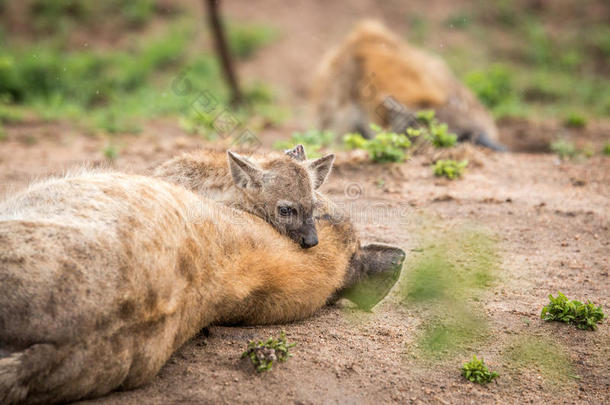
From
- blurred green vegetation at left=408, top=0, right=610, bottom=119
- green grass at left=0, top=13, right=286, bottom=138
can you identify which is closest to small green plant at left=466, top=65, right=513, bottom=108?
blurred green vegetation at left=408, top=0, right=610, bottom=119

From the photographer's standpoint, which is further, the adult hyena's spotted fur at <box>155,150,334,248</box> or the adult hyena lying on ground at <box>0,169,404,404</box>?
the adult hyena's spotted fur at <box>155,150,334,248</box>

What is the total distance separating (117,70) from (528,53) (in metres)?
7.62

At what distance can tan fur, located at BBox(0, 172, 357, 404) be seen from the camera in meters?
2.33

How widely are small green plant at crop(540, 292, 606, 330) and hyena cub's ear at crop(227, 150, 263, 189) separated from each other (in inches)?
71.3

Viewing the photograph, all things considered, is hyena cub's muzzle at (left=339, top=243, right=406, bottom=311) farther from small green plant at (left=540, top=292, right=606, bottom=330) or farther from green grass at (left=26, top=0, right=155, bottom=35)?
green grass at (left=26, top=0, right=155, bottom=35)

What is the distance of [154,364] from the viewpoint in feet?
8.80

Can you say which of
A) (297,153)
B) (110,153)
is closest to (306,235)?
(297,153)

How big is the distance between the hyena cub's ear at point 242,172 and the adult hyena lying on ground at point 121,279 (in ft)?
1.92

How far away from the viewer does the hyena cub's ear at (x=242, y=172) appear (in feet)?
12.9

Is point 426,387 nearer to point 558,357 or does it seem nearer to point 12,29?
point 558,357

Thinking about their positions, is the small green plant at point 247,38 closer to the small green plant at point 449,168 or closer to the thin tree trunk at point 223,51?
the thin tree trunk at point 223,51

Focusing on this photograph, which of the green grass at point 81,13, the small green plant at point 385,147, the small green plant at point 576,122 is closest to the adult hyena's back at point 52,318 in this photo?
the small green plant at point 385,147

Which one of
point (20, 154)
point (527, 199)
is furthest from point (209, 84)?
point (527, 199)

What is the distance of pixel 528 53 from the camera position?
12.5 meters
